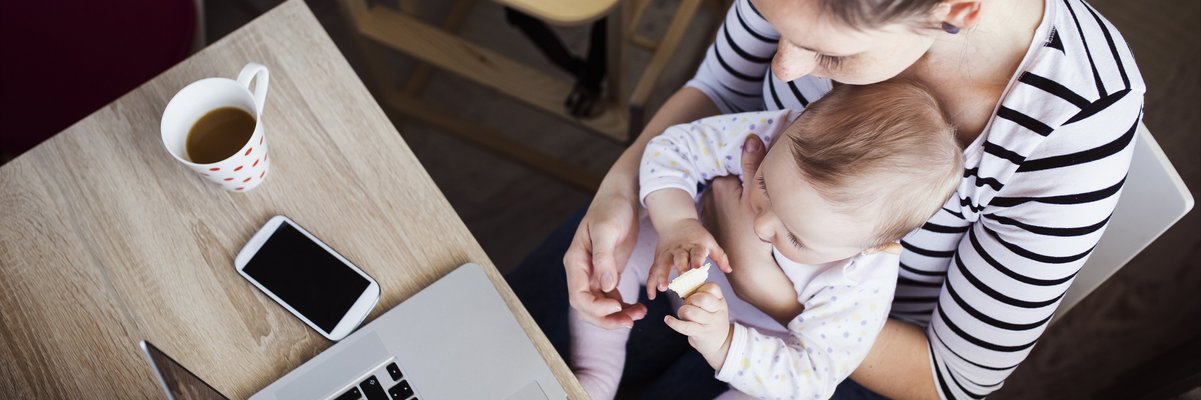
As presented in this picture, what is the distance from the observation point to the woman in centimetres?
68

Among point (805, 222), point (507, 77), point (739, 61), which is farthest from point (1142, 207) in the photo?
point (507, 77)

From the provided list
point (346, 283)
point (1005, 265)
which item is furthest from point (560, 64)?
point (1005, 265)

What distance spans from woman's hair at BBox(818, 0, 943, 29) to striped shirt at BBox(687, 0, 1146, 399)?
0.20 m

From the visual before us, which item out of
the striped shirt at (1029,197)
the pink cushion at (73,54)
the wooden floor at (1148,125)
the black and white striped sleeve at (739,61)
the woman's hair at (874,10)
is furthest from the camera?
the wooden floor at (1148,125)

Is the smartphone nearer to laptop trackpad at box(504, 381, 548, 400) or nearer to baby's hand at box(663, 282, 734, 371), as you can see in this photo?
laptop trackpad at box(504, 381, 548, 400)

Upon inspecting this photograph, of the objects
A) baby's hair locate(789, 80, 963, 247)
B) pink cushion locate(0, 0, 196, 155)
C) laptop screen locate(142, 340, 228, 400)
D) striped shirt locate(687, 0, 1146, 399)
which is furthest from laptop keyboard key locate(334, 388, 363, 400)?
pink cushion locate(0, 0, 196, 155)

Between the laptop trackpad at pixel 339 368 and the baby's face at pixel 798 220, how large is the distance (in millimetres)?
429

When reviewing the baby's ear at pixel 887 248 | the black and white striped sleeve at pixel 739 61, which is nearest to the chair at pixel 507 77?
the black and white striped sleeve at pixel 739 61

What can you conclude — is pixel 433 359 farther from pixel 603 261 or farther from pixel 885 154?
pixel 885 154

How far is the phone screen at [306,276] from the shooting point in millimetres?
802

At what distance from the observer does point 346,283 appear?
32.0 inches

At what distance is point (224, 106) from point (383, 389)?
365 millimetres

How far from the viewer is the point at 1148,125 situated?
164cm

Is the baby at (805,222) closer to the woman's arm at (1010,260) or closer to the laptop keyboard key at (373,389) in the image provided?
the woman's arm at (1010,260)
